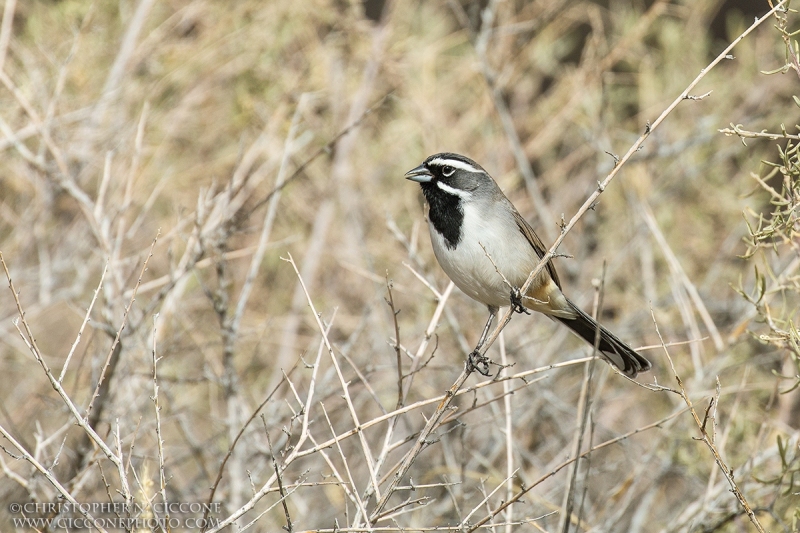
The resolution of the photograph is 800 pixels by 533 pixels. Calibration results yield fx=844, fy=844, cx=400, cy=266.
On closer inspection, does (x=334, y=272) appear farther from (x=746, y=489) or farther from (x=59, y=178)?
(x=746, y=489)

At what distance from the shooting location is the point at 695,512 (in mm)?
3494

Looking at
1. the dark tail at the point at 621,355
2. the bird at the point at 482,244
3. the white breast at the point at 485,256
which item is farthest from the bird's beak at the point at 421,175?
the dark tail at the point at 621,355

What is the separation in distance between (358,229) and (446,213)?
1336 mm

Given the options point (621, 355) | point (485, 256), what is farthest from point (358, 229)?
point (621, 355)

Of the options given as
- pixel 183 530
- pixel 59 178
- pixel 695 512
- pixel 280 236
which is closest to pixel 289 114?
pixel 280 236

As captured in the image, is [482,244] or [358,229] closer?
[482,244]

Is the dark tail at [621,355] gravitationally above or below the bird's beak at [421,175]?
below

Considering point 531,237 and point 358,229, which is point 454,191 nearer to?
point 531,237

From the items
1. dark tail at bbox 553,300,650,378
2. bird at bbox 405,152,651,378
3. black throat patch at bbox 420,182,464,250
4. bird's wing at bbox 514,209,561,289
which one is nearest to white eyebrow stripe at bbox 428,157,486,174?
bird at bbox 405,152,651,378

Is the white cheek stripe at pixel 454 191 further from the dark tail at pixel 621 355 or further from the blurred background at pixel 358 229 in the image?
the dark tail at pixel 621 355

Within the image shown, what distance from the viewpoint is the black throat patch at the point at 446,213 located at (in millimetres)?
3973

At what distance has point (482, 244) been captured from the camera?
12.7ft

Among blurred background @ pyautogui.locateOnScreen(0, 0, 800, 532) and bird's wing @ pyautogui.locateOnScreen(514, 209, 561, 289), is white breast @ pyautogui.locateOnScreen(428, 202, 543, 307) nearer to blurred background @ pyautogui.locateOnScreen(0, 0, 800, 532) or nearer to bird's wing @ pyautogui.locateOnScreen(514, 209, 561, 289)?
bird's wing @ pyautogui.locateOnScreen(514, 209, 561, 289)

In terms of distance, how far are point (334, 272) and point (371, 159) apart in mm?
982
